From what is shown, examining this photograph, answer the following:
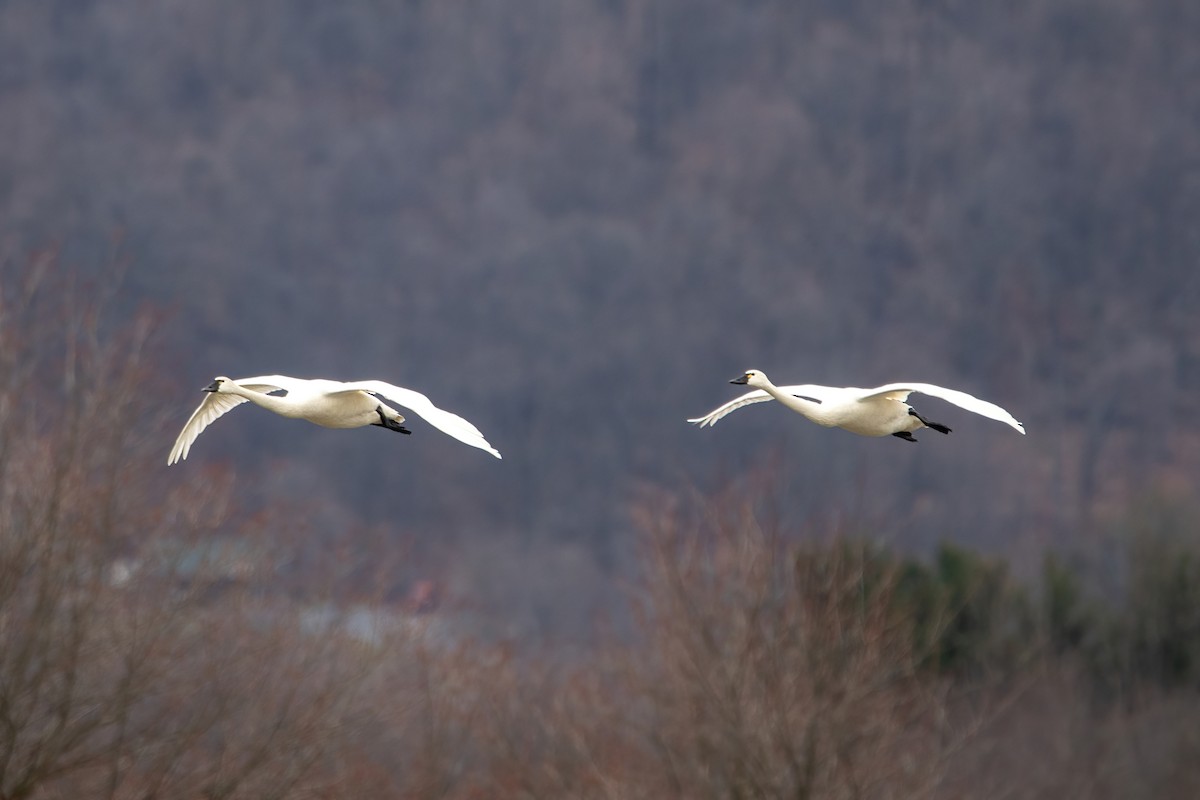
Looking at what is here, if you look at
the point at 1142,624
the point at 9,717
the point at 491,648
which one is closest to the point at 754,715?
Result: the point at 9,717

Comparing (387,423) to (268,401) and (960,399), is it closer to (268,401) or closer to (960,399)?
(268,401)

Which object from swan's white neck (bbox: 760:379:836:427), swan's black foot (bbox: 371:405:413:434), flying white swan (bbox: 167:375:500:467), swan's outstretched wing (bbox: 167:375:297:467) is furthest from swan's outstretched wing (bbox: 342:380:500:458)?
swan's white neck (bbox: 760:379:836:427)

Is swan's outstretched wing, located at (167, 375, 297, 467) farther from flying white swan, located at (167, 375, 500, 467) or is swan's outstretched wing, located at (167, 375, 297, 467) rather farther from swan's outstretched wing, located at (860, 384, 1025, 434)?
swan's outstretched wing, located at (860, 384, 1025, 434)

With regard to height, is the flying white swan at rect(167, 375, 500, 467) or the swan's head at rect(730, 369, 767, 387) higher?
the swan's head at rect(730, 369, 767, 387)

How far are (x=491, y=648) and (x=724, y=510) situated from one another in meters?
16.5

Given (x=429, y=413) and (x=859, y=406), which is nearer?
(x=429, y=413)

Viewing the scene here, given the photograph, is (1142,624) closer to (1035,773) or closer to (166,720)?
(1035,773)

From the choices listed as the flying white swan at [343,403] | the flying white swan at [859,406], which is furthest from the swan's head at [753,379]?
the flying white swan at [343,403]

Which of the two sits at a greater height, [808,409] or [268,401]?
[808,409]

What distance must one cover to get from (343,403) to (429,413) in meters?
1.17

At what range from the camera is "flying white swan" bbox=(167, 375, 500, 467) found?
32.1ft

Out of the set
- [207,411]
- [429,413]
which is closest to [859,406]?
[429,413]

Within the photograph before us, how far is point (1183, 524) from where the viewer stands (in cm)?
6506

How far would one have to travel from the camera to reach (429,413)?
9.81 metres
